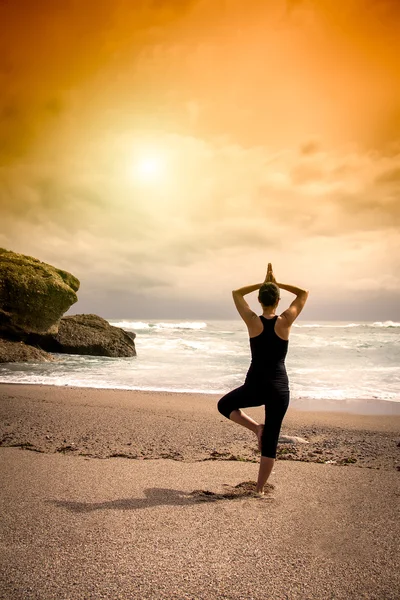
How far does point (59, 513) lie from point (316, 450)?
367 centimetres

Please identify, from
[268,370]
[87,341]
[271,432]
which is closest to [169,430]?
[271,432]

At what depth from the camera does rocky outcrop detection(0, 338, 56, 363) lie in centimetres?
1594

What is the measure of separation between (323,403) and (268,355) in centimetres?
677

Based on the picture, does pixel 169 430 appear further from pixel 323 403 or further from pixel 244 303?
pixel 323 403

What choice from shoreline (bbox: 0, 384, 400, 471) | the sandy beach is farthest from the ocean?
the sandy beach

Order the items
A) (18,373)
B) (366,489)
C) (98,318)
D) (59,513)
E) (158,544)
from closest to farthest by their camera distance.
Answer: (158,544) < (59,513) < (366,489) < (18,373) < (98,318)

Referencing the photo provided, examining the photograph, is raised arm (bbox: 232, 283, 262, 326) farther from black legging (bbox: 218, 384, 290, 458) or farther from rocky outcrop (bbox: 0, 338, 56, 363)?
rocky outcrop (bbox: 0, 338, 56, 363)

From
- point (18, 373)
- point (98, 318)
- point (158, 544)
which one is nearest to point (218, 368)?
point (18, 373)

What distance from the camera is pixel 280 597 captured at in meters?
2.38

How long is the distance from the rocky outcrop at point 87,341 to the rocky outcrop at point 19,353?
2266 mm

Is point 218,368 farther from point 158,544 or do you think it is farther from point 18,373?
point 158,544

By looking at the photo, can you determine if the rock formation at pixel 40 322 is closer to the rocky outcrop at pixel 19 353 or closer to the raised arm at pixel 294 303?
the rocky outcrop at pixel 19 353

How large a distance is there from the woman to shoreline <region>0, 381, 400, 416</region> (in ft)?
17.8

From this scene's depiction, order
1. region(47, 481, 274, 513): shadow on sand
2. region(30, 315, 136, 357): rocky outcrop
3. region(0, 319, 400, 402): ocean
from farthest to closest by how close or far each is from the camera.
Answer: region(30, 315, 136, 357): rocky outcrop < region(0, 319, 400, 402): ocean < region(47, 481, 274, 513): shadow on sand
